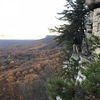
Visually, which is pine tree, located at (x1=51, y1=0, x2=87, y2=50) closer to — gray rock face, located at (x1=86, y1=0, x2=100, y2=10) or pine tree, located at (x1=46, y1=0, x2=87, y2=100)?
pine tree, located at (x1=46, y1=0, x2=87, y2=100)

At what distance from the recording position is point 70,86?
9.68 meters

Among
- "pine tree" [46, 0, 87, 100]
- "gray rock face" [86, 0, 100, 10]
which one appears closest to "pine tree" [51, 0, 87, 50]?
"pine tree" [46, 0, 87, 100]

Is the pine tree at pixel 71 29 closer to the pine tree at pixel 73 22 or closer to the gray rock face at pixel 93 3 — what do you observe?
the pine tree at pixel 73 22

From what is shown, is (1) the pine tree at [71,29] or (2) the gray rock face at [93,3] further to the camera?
(1) the pine tree at [71,29]

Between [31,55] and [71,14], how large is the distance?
10243cm

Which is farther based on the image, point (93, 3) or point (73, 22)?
point (73, 22)

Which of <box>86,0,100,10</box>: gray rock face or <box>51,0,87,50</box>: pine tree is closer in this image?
<box>86,0,100,10</box>: gray rock face

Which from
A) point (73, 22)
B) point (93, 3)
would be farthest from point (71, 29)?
point (93, 3)

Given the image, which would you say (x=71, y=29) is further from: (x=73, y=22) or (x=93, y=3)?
(x=93, y=3)

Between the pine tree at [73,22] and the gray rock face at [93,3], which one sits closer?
the gray rock face at [93,3]

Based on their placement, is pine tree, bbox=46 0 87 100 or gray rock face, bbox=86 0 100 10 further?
pine tree, bbox=46 0 87 100

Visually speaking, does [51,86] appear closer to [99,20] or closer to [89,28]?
[99,20]

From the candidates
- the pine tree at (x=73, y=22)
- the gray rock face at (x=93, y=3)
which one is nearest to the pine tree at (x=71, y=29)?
the pine tree at (x=73, y=22)

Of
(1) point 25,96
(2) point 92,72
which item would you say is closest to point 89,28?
(2) point 92,72
